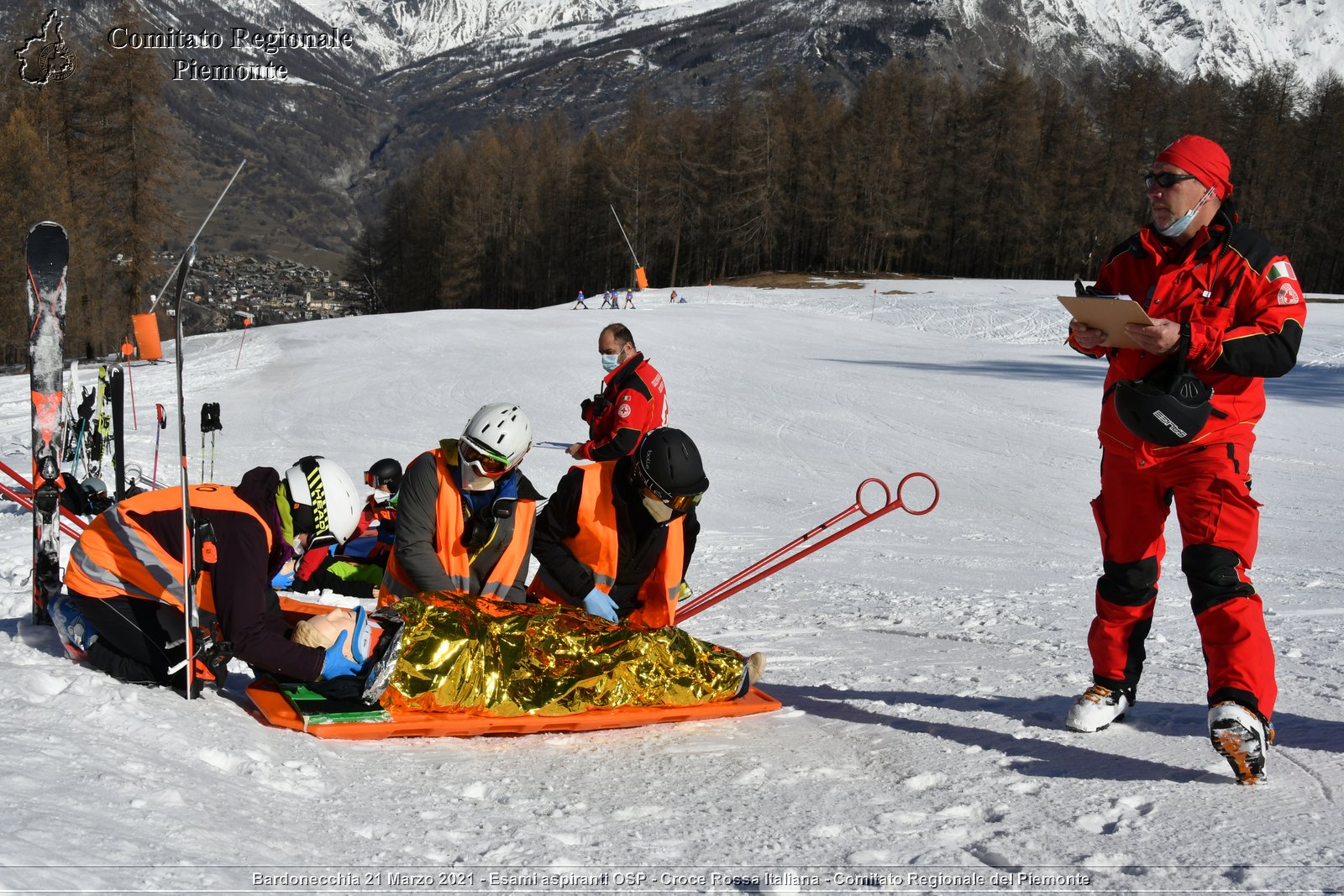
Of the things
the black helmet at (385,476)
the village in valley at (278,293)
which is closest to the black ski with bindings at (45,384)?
the black helmet at (385,476)

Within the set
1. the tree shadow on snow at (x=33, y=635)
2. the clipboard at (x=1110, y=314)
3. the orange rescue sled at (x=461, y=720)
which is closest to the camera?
the clipboard at (x=1110, y=314)

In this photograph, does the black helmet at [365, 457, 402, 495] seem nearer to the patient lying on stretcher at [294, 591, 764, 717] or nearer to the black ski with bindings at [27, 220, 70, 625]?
the black ski with bindings at [27, 220, 70, 625]

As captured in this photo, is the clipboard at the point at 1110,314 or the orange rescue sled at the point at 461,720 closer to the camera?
the clipboard at the point at 1110,314

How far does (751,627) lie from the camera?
5.91 meters

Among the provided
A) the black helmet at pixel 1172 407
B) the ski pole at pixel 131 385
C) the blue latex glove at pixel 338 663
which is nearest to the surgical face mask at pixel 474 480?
the blue latex glove at pixel 338 663

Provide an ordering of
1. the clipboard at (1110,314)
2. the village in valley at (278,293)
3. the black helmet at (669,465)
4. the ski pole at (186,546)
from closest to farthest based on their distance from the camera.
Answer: the clipboard at (1110,314) → the ski pole at (186,546) → the black helmet at (669,465) → the village in valley at (278,293)

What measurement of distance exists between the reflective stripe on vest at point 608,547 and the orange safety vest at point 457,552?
0.25 m

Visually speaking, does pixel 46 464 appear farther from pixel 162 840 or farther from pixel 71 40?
pixel 71 40

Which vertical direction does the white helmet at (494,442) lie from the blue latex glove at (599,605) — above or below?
above

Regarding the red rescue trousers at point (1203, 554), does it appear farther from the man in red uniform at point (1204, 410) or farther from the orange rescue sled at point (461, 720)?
the orange rescue sled at point (461, 720)

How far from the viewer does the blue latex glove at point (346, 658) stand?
12.2ft

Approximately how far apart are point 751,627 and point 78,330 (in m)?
34.6

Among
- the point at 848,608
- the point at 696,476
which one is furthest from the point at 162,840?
the point at 848,608

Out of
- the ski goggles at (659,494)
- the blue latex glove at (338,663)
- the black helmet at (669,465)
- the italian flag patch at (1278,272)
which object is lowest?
the blue latex glove at (338,663)
